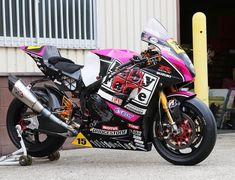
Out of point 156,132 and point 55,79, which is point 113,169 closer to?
point 156,132

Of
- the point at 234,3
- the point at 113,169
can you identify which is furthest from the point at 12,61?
the point at 234,3

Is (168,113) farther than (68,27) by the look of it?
No

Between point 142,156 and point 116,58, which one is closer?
point 116,58

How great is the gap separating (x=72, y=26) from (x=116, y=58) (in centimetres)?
210

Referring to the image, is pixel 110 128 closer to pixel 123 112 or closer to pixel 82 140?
pixel 123 112

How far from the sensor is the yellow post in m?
8.16

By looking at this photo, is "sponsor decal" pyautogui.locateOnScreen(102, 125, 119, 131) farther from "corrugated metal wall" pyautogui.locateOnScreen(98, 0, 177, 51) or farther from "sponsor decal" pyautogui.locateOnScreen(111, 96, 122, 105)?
"corrugated metal wall" pyautogui.locateOnScreen(98, 0, 177, 51)

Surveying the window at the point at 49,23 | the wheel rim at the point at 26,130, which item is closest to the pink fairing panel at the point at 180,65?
the wheel rim at the point at 26,130

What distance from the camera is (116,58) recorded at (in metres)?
6.07

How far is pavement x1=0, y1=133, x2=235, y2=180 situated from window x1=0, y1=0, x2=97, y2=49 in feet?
5.37

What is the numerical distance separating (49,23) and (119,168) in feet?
8.82

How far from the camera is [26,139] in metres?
6.54

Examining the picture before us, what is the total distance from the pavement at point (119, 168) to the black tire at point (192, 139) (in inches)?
4.6

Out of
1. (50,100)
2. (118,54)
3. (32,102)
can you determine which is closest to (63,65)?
(50,100)
